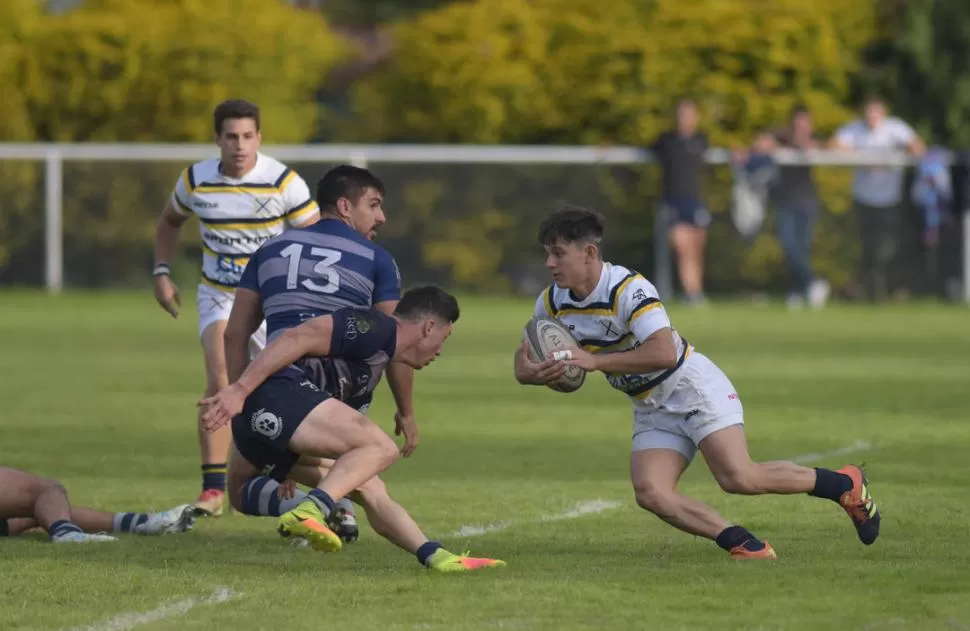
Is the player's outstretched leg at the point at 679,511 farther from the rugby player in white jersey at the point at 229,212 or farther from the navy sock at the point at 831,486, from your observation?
the rugby player in white jersey at the point at 229,212

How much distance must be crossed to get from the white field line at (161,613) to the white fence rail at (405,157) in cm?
1904

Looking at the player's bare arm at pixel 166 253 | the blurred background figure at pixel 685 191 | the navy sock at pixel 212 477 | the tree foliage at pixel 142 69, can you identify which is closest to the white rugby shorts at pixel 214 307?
the player's bare arm at pixel 166 253

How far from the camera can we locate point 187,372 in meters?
17.3

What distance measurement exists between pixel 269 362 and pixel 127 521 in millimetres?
1654

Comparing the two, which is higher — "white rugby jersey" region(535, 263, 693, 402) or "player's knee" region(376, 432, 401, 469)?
"white rugby jersey" region(535, 263, 693, 402)

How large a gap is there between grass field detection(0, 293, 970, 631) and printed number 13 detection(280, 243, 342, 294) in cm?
109

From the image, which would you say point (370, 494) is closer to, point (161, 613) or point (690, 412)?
point (161, 613)

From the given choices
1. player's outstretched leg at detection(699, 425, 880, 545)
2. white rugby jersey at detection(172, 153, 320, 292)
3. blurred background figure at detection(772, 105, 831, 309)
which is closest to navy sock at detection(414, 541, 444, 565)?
player's outstretched leg at detection(699, 425, 880, 545)

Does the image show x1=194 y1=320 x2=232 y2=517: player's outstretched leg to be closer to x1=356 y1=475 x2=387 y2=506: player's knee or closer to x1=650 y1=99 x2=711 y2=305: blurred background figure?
x1=356 y1=475 x2=387 y2=506: player's knee

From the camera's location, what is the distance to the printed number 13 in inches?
316

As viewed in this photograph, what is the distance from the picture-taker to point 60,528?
28.6 feet

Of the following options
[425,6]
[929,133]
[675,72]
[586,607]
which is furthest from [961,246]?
[586,607]

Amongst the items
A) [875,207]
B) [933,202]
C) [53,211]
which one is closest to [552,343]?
[933,202]

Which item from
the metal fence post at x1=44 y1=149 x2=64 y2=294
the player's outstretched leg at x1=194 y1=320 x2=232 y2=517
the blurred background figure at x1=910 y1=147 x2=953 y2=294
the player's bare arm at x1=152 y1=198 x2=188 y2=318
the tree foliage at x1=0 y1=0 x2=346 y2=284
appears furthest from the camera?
the tree foliage at x1=0 y1=0 x2=346 y2=284
